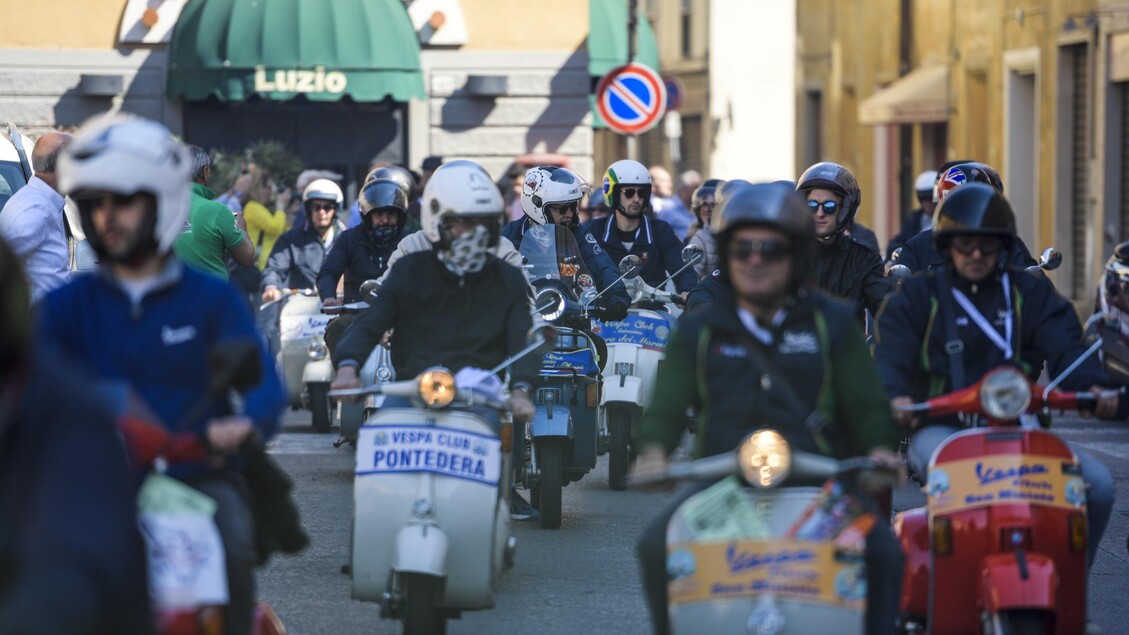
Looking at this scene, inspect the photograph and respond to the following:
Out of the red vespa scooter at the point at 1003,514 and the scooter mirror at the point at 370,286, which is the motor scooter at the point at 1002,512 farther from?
the scooter mirror at the point at 370,286

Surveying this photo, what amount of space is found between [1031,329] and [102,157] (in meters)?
2.99

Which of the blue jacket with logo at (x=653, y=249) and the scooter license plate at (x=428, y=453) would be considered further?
the blue jacket with logo at (x=653, y=249)

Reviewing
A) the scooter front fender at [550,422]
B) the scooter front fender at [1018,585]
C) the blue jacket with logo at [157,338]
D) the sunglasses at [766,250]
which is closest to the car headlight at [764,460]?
the sunglasses at [766,250]

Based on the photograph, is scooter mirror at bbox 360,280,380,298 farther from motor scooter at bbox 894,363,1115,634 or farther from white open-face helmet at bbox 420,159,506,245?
motor scooter at bbox 894,363,1115,634

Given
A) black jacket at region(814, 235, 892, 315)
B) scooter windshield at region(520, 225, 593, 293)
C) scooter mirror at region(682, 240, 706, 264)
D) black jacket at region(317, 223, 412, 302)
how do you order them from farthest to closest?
scooter mirror at region(682, 240, 706, 264), black jacket at region(317, 223, 412, 302), scooter windshield at region(520, 225, 593, 293), black jacket at region(814, 235, 892, 315)

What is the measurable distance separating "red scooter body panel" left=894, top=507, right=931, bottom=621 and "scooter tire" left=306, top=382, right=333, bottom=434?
892cm

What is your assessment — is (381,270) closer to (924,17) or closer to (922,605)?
(922,605)

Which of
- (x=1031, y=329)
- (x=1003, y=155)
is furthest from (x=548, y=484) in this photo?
(x=1003, y=155)

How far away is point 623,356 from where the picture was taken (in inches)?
476

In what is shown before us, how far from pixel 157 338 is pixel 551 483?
5.27 meters

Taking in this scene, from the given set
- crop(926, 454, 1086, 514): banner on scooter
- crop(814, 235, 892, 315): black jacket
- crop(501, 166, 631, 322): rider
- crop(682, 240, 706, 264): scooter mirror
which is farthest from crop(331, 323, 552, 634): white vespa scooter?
crop(682, 240, 706, 264): scooter mirror

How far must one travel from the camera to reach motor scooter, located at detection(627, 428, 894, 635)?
5.02 meters

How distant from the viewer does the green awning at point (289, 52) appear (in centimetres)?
2442

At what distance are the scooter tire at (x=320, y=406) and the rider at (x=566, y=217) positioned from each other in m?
3.75
